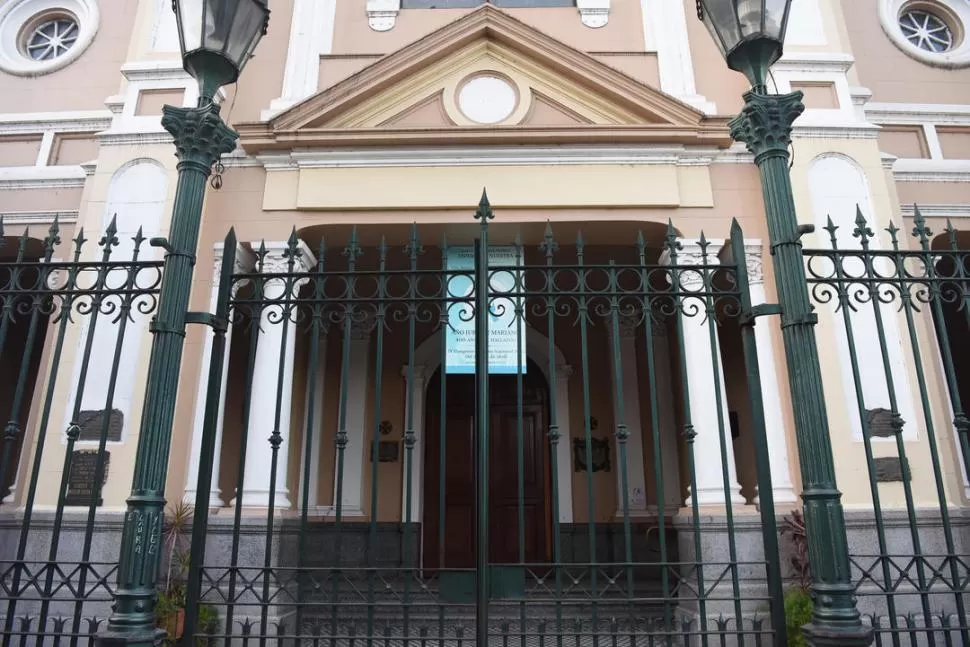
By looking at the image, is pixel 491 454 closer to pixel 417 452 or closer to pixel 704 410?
pixel 417 452

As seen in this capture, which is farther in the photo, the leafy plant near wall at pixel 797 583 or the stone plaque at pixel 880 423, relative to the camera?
the stone plaque at pixel 880 423

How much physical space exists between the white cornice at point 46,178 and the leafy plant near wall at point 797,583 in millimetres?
8396

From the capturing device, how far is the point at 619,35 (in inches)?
307

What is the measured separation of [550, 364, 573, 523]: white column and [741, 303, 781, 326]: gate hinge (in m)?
5.26

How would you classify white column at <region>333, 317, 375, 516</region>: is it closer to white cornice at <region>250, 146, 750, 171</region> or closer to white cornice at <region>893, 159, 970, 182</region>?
white cornice at <region>250, 146, 750, 171</region>

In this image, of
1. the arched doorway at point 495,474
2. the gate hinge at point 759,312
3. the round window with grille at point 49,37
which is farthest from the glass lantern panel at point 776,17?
the round window with grille at point 49,37

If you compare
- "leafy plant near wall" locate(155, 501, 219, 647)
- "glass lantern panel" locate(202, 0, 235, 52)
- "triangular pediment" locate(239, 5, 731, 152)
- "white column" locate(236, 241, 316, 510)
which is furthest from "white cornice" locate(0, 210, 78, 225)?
"glass lantern panel" locate(202, 0, 235, 52)

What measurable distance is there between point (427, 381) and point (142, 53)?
5.16 m

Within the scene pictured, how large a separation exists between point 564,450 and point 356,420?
9.20ft

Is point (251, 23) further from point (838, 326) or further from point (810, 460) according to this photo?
point (838, 326)

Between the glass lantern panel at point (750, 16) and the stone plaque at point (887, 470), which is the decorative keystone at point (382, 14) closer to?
the glass lantern panel at point (750, 16)

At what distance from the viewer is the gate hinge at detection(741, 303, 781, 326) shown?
3328 mm

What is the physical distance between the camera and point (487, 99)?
23.9ft

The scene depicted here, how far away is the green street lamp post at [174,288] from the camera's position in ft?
9.84
